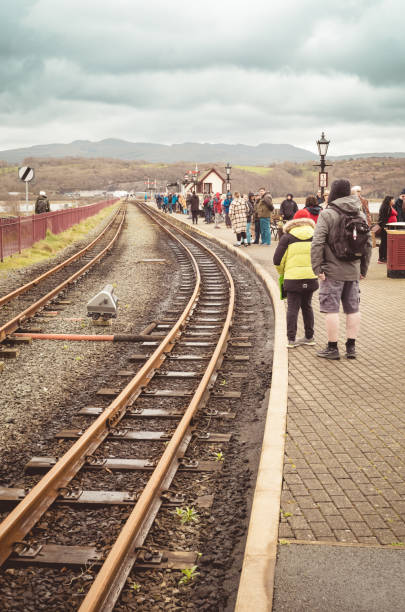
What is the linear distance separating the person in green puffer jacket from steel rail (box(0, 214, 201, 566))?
6.75ft

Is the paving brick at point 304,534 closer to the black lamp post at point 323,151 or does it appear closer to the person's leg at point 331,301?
the person's leg at point 331,301

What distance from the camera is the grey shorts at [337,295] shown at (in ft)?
24.1

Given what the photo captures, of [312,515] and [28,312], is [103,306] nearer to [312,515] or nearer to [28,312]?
[28,312]

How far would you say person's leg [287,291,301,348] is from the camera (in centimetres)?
827

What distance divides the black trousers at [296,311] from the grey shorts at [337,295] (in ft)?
2.80

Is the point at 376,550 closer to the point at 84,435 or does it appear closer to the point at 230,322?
the point at 84,435

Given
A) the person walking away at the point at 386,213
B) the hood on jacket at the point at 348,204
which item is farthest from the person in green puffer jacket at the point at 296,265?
the person walking away at the point at 386,213

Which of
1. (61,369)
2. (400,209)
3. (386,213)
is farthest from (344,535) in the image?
(400,209)

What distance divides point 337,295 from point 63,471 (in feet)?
12.9

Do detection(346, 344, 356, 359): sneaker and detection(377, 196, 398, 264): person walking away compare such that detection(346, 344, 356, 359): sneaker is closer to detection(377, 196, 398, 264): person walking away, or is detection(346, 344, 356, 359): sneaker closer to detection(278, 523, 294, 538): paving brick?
detection(278, 523, 294, 538): paving brick

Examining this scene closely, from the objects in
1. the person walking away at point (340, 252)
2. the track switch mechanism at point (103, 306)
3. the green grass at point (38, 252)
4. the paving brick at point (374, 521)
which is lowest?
the paving brick at point (374, 521)

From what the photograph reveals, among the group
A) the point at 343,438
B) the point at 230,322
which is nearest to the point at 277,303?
the point at 230,322

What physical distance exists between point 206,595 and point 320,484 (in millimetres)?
1280

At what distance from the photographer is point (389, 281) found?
1416cm
